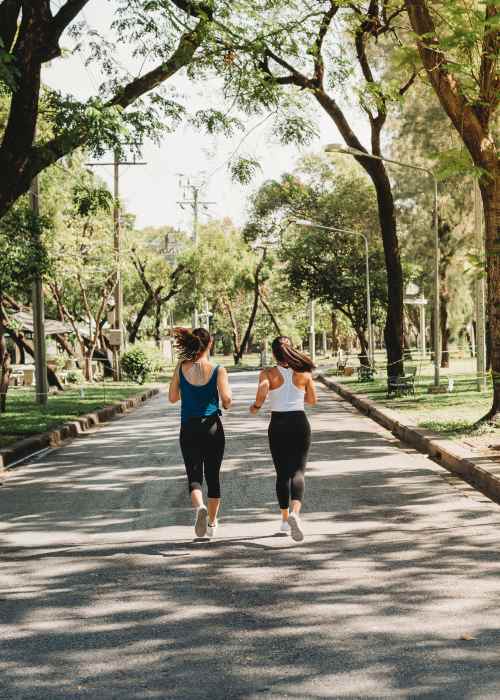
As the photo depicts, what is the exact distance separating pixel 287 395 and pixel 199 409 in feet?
2.39

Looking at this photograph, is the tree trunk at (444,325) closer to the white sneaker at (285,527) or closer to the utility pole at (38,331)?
the utility pole at (38,331)

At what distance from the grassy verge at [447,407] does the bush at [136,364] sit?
11.8 meters

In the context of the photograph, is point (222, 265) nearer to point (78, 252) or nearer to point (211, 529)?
point (78, 252)

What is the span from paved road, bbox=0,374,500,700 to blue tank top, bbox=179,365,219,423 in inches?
40.5

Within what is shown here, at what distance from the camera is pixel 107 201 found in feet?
49.4

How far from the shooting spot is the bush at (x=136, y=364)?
123ft

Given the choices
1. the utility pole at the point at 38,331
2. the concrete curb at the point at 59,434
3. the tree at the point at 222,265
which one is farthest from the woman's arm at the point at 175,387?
the tree at the point at 222,265

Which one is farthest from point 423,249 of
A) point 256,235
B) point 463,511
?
point 463,511

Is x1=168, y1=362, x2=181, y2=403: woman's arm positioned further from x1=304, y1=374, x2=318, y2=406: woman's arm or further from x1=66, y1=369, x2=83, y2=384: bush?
x1=66, y1=369, x2=83, y2=384: bush

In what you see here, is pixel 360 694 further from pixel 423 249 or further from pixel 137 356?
pixel 423 249

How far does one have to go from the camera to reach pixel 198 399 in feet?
24.5

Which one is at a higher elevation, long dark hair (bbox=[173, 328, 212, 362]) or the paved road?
long dark hair (bbox=[173, 328, 212, 362])

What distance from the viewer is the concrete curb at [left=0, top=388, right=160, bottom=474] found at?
13602mm

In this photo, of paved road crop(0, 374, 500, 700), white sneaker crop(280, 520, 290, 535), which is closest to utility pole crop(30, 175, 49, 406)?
paved road crop(0, 374, 500, 700)
